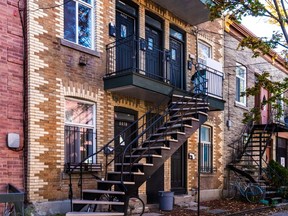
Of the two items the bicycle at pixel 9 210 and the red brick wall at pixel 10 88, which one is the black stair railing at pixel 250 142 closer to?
the red brick wall at pixel 10 88

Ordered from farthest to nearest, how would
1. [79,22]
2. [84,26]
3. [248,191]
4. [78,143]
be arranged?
[248,191], [84,26], [79,22], [78,143]

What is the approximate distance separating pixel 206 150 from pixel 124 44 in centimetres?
611

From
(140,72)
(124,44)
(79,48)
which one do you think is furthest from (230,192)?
(79,48)

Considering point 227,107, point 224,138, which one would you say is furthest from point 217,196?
point 227,107

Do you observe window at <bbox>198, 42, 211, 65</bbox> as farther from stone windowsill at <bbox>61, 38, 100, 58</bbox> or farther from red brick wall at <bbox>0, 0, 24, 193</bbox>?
red brick wall at <bbox>0, 0, 24, 193</bbox>

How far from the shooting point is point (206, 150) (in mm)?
15461

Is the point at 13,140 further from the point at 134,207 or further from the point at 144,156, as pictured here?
the point at 134,207

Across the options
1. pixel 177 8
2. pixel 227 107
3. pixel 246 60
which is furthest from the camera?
pixel 246 60

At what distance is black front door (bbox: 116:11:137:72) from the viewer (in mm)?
11297

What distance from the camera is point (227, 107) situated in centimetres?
1686

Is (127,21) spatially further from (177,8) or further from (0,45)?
(0,45)

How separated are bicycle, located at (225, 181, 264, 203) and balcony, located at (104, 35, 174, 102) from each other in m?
5.67

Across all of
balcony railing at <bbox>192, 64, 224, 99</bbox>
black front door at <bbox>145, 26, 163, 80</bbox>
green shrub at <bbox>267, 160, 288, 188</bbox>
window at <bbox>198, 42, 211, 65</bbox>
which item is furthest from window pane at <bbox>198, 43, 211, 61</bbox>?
green shrub at <bbox>267, 160, 288, 188</bbox>

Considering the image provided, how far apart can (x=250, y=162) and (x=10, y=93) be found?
12.6m
